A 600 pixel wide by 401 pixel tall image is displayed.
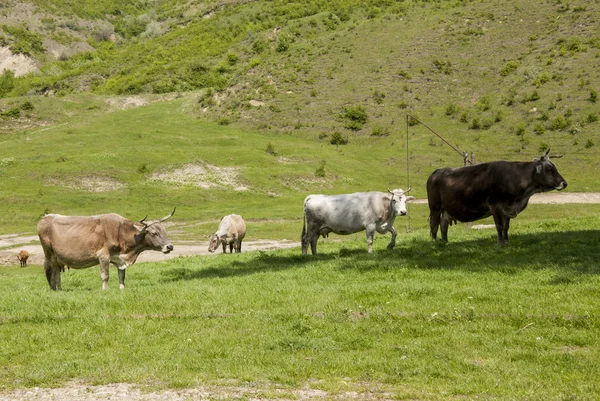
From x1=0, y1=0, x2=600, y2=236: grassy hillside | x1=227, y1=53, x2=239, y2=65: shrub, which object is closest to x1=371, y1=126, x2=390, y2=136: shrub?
x1=0, y1=0, x2=600, y2=236: grassy hillside

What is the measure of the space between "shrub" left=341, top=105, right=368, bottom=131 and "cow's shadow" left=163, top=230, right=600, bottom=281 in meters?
67.5

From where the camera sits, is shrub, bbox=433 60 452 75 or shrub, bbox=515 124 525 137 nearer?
shrub, bbox=515 124 525 137

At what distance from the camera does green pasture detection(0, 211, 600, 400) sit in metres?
9.20

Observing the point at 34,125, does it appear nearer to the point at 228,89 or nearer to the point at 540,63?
the point at 228,89

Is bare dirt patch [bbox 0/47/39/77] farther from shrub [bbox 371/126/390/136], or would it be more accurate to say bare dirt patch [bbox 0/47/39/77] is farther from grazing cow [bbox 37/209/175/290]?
grazing cow [bbox 37/209/175/290]

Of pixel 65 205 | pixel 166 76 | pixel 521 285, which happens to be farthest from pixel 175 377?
pixel 166 76

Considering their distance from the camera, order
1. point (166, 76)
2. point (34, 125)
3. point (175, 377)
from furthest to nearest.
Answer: point (166, 76) < point (34, 125) < point (175, 377)

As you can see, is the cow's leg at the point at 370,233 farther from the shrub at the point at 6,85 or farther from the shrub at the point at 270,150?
the shrub at the point at 6,85

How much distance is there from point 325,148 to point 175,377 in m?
72.9

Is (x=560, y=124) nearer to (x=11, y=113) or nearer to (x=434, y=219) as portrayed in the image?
(x=434, y=219)

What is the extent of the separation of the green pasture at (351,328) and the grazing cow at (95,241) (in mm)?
1580

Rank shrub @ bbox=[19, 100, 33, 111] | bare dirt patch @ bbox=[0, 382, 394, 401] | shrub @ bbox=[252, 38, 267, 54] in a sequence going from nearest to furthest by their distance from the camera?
bare dirt patch @ bbox=[0, 382, 394, 401] < shrub @ bbox=[19, 100, 33, 111] < shrub @ bbox=[252, 38, 267, 54]

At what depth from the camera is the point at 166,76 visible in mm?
133875

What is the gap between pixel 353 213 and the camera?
22828mm
